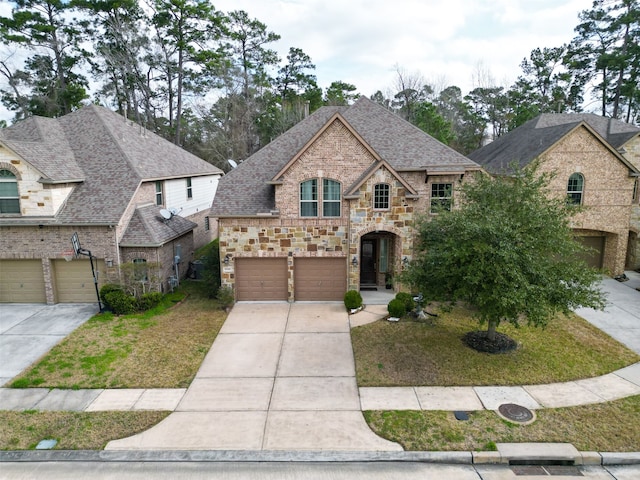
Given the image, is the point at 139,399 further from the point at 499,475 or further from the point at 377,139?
the point at 377,139

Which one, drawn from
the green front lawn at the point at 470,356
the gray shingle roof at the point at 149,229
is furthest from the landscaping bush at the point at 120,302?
the green front lawn at the point at 470,356

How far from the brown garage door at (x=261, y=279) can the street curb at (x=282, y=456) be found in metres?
9.82

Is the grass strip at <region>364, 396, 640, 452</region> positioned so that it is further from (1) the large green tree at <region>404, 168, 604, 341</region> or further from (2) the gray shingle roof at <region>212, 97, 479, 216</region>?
(2) the gray shingle roof at <region>212, 97, 479, 216</region>

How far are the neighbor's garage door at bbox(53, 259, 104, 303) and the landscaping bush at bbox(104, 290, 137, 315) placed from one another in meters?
1.60

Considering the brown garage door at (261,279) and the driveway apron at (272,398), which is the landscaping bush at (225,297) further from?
the driveway apron at (272,398)

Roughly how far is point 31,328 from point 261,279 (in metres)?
8.71

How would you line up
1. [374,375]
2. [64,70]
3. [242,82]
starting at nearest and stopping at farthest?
[374,375]
[64,70]
[242,82]

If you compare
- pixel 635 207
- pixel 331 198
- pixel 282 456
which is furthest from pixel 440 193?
pixel 282 456

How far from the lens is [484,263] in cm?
1089

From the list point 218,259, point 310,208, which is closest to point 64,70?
point 218,259

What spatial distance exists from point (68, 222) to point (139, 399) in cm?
971

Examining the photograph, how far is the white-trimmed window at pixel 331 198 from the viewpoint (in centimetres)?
1733

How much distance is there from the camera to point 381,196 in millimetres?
17219

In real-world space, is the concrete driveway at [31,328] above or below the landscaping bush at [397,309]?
below
